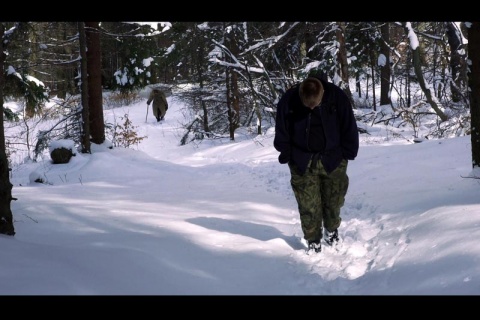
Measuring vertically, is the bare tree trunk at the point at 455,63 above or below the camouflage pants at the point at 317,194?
above

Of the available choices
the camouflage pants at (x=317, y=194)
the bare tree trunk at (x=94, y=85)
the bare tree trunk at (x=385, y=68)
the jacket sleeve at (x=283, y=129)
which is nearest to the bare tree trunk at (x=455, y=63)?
the bare tree trunk at (x=385, y=68)

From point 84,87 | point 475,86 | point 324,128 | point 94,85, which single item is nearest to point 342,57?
point 94,85

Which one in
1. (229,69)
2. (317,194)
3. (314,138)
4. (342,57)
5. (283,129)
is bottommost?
(317,194)

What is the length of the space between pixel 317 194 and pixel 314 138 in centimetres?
63

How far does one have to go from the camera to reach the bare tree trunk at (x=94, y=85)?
13.6 meters

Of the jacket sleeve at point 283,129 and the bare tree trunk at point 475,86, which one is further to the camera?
the bare tree trunk at point 475,86

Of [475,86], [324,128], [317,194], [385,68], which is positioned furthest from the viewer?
[385,68]

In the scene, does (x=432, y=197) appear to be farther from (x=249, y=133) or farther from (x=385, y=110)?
(x=249, y=133)

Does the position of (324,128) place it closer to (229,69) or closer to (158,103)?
(229,69)

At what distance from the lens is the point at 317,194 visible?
16.1 feet

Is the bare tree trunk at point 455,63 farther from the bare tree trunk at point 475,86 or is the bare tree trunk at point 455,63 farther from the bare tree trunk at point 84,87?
the bare tree trunk at point 84,87

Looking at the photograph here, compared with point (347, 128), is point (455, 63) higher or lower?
higher

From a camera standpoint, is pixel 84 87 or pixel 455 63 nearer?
pixel 84 87
